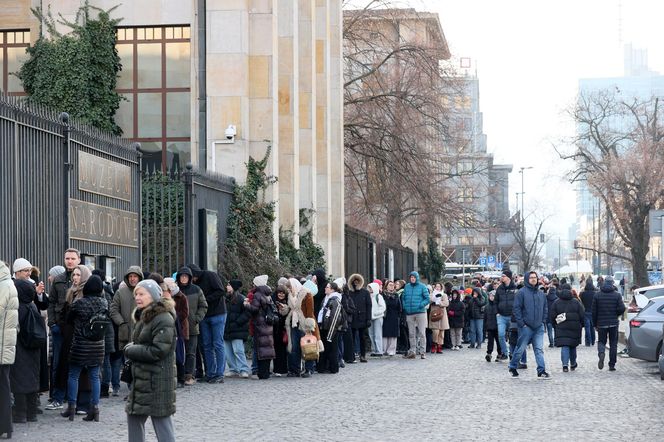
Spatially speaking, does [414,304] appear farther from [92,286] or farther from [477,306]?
[92,286]

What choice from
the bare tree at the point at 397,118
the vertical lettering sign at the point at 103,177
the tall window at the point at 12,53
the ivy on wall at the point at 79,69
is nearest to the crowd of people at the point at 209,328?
the vertical lettering sign at the point at 103,177

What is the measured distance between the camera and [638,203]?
64.8 meters

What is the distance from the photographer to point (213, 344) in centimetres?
2070

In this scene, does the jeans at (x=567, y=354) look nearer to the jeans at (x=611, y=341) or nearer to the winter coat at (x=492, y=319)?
the jeans at (x=611, y=341)

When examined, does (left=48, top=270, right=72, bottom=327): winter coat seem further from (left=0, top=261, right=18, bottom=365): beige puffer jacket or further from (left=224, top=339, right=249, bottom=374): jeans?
(left=224, top=339, right=249, bottom=374): jeans

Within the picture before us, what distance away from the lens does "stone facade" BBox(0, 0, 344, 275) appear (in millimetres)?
29250

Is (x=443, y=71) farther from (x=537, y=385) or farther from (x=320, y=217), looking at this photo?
(x=537, y=385)

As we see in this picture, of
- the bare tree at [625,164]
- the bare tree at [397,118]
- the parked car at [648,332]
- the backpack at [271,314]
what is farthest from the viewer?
the bare tree at [625,164]

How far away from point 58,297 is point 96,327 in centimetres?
118

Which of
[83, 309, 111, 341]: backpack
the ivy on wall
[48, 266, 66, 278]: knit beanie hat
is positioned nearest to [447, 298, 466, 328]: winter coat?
the ivy on wall

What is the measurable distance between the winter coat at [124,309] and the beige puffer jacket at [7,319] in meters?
3.55

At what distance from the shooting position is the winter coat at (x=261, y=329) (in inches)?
837

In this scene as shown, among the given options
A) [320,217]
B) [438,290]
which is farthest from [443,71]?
[438,290]

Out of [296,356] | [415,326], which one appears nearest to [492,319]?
[415,326]
